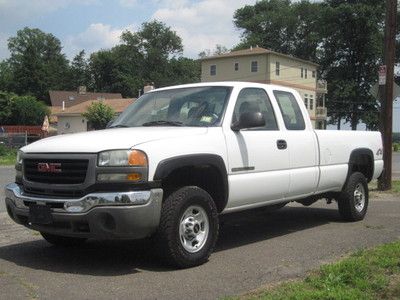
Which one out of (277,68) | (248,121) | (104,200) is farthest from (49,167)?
(277,68)

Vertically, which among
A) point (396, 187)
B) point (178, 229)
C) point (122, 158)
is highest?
point (122, 158)

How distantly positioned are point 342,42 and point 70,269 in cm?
7043

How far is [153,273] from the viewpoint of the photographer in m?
5.77

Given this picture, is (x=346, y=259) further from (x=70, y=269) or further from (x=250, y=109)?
(x=70, y=269)

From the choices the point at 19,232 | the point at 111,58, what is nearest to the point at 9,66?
the point at 111,58

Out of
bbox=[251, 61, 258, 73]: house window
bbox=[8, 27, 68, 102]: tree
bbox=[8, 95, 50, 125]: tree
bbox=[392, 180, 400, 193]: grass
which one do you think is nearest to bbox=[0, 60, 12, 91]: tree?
bbox=[8, 27, 68, 102]: tree

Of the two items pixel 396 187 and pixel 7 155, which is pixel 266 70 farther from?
pixel 396 187

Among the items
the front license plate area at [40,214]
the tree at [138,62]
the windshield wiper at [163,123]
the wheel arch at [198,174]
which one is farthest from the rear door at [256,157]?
the tree at [138,62]

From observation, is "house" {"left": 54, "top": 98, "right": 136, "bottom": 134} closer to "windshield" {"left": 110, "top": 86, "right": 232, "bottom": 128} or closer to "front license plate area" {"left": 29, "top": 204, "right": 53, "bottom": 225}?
"windshield" {"left": 110, "top": 86, "right": 232, "bottom": 128}

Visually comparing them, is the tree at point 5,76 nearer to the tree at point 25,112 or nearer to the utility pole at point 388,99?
the tree at point 25,112

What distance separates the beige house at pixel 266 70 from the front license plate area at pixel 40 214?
53.5 meters

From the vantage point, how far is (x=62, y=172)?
5809mm

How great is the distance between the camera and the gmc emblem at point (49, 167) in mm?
5824

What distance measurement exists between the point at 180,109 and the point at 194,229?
1.57 metres
